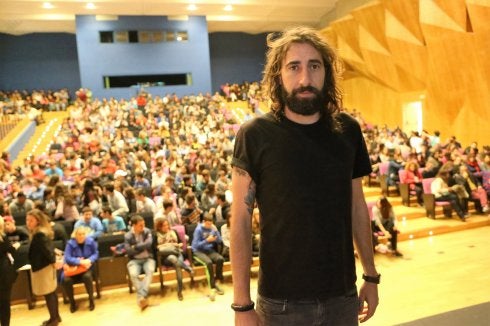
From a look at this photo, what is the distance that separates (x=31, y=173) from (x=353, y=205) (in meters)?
9.49

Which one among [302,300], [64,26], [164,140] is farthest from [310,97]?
[64,26]

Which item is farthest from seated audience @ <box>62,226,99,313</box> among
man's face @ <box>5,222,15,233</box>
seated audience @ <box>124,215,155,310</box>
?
man's face @ <box>5,222,15,233</box>

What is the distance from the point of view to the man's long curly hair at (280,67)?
1.27m

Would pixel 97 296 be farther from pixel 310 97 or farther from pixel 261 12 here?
pixel 261 12

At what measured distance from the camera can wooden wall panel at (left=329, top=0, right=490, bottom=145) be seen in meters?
10.2

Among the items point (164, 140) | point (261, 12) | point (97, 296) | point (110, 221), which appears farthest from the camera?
point (261, 12)

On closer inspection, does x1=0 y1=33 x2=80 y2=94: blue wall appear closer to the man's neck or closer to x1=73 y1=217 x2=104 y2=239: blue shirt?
x1=73 y1=217 x2=104 y2=239: blue shirt

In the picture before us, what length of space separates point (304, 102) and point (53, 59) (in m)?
24.8

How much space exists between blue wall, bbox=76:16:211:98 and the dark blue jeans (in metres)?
19.7

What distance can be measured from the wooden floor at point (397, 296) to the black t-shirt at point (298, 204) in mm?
3233

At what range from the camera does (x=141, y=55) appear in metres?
20.0

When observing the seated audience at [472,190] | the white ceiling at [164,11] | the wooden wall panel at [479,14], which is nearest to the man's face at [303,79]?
the seated audience at [472,190]

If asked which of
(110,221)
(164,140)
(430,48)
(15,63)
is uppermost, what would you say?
(15,63)

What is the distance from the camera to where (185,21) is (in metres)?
20.3
